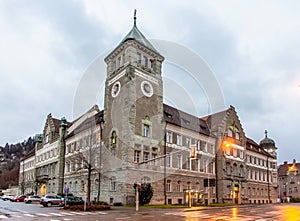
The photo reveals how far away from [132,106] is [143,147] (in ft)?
18.8

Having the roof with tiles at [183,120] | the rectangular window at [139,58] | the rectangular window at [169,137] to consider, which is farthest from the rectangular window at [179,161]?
the rectangular window at [139,58]

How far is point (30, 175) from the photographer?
80.6 meters

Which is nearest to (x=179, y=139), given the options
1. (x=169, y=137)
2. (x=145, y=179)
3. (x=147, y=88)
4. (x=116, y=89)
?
(x=169, y=137)

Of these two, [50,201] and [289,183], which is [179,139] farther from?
[289,183]

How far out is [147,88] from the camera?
1850 inches

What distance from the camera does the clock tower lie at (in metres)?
41.9

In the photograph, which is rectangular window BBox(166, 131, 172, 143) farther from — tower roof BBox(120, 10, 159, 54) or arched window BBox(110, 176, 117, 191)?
tower roof BBox(120, 10, 159, 54)

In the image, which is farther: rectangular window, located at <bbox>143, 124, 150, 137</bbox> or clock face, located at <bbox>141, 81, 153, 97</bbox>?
clock face, located at <bbox>141, 81, 153, 97</bbox>

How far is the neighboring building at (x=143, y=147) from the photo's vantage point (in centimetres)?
4266

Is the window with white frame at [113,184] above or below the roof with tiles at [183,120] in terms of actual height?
below

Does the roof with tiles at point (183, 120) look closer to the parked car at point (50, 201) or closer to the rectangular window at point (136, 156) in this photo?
the rectangular window at point (136, 156)

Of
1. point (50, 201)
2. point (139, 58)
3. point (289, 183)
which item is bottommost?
point (50, 201)

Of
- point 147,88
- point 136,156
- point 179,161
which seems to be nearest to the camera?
point 136,156

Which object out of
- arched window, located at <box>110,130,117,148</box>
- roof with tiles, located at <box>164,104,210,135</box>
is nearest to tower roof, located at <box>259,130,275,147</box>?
roof with tiles, located at <box>164,104,210,135</box>
